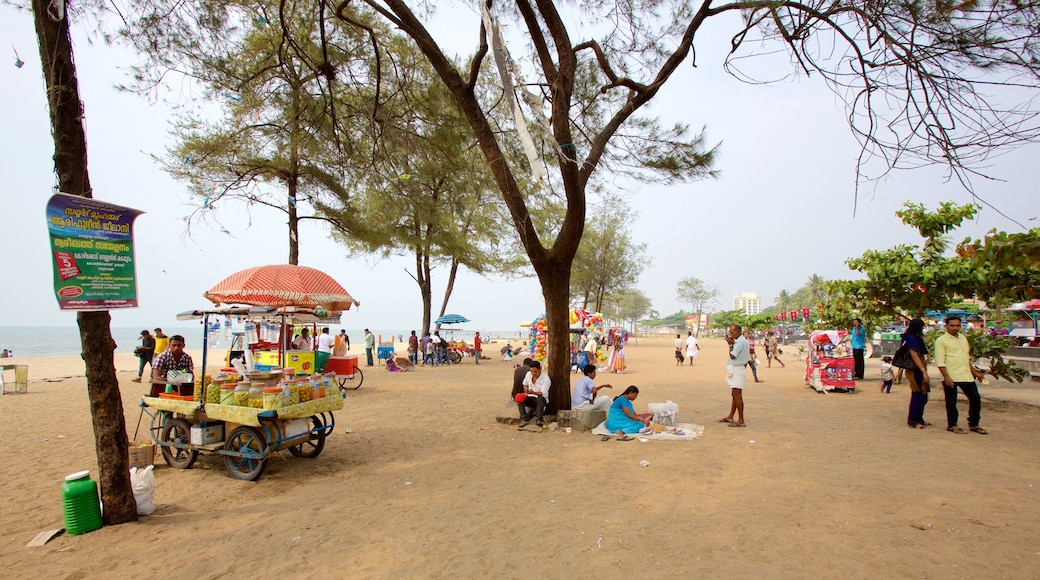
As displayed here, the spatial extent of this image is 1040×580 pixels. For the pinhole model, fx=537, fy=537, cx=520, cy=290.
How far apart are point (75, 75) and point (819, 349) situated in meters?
14.1

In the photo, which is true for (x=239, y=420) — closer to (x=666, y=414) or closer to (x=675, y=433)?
(x=675, y=433)

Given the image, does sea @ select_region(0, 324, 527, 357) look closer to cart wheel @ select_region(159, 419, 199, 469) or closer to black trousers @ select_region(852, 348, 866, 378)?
cart wheel @ select_region(159, 419, 199, 469)

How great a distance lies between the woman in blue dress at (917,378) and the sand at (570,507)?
310 mm

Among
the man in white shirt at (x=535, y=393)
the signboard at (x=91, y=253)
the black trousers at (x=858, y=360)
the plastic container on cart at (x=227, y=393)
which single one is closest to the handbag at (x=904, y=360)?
the man in white shirt at (x=535, y=393)

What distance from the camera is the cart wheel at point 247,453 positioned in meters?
5.40

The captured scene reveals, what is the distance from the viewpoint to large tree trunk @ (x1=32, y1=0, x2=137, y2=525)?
13.2ft

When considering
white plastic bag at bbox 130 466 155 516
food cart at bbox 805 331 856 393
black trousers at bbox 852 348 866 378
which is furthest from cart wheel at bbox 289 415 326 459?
black trousers at bbox 852 348 866 378

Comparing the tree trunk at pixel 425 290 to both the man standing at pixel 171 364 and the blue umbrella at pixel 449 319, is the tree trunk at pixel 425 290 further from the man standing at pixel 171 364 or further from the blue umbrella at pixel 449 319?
the man standing at pixel 171 364

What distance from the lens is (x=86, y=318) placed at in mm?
4066

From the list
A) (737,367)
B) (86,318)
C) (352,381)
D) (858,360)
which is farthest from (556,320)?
(858,360)

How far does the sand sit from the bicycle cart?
8.4 inches

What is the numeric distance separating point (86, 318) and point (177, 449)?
2601 millimetres

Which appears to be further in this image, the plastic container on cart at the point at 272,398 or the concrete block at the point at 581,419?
the concrete block at the point at 581,419

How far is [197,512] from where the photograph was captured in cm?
453
